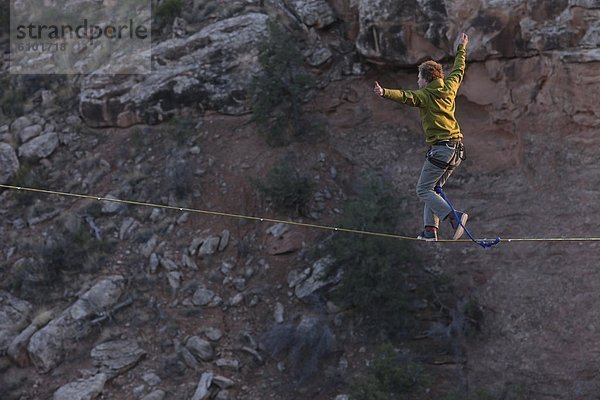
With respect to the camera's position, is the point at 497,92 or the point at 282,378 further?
the point at 497,92

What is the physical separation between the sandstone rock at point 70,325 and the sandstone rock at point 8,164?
4180 millimetres

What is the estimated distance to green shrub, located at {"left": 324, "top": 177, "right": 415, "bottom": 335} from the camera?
1439 centimetres

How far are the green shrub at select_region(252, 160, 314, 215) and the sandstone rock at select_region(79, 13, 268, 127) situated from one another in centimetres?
232

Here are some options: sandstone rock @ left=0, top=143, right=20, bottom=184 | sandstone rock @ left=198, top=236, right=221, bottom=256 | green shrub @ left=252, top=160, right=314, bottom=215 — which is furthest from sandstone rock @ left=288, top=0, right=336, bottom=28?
sandstone rock @ left=0, top=143, right=20, bottom=184

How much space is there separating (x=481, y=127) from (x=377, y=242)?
120 inches

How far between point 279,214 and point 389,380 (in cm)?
435

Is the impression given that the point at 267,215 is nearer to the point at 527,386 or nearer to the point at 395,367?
the point at 395,367

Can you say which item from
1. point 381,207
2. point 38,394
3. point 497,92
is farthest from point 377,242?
point 38,394

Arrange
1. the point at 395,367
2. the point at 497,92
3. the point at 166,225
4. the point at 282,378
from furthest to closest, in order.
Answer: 1. the point at 166,225
2. the point at 497,92
3. the point at 282,378
4. the point at 395,367

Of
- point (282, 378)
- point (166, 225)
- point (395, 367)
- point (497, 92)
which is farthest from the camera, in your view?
point (166, 225)

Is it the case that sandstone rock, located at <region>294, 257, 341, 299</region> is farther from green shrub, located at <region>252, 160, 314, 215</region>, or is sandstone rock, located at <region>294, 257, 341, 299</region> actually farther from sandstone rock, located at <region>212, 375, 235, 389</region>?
sandstone rock, located at <region>212, 375, 235, 389</region>

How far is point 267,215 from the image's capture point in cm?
1634

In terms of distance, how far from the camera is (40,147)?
18828 millimetres

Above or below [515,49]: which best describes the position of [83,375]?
below
